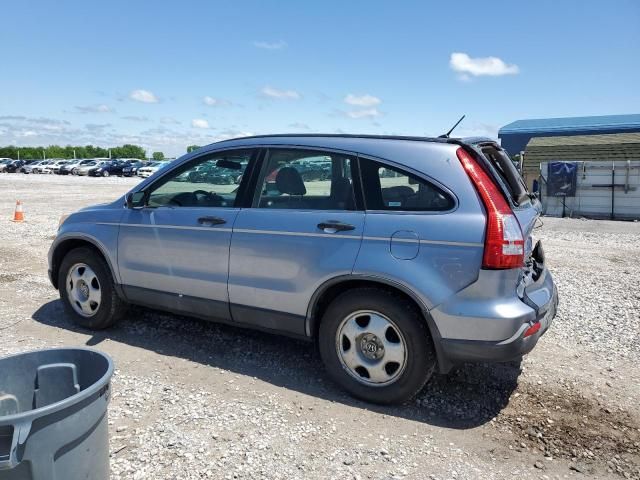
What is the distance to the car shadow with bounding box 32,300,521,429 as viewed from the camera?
3564mm

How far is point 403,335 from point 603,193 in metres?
14.9

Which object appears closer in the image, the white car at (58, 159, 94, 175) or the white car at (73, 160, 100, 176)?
the white car at (73, 160, 100, 176)

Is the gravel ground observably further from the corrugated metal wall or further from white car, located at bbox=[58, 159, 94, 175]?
white car, located at bbox=[58, 159, 94, 175]

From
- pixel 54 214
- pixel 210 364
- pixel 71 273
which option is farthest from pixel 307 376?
pixel 54 214

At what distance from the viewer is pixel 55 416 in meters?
1.95

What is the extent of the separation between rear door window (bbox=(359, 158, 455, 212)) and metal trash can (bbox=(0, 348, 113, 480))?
6.47 feet

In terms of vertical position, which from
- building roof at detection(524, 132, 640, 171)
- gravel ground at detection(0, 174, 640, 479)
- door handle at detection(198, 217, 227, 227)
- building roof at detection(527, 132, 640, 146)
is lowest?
gravel ground at detection(0, 174, 640, 479)

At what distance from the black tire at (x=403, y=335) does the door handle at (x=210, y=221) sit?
1.13m

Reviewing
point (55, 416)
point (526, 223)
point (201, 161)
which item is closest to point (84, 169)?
point (201, 161)

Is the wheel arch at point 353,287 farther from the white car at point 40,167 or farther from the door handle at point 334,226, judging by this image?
the white car at point 40,167

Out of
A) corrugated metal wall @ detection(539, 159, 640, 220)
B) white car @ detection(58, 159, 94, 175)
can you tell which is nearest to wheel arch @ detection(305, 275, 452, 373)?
corrugated metal wall @ detection(539, 159, 640, 220)

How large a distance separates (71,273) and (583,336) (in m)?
4.99

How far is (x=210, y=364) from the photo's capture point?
4.22 metres

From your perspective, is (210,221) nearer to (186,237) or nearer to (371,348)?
(186,237)
